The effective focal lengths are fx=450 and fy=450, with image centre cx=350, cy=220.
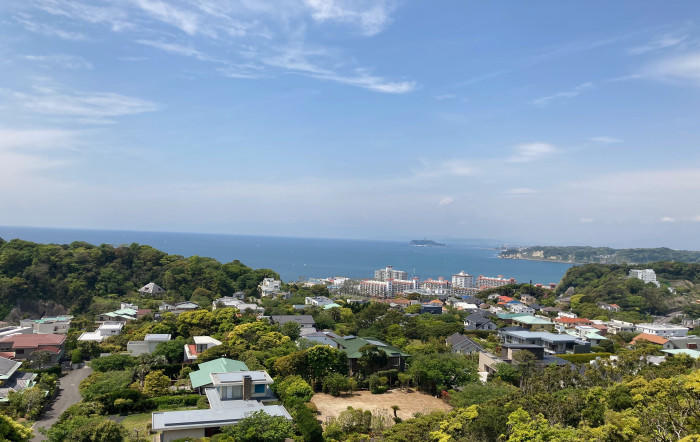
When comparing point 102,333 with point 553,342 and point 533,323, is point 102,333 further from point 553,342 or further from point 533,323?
point 533,323

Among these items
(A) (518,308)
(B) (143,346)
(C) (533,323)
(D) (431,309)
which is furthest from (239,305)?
(A) (518,308)

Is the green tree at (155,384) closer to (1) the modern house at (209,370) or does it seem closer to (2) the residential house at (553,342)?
(1) the modern house at (209,370)

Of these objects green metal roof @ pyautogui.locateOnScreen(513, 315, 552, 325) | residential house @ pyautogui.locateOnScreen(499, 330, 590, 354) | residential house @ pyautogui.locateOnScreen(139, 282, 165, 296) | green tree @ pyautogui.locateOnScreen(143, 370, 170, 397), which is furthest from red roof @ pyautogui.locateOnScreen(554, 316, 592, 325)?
residential house @ pyautogui.locateOnScreen(139, 282, 165, 296)

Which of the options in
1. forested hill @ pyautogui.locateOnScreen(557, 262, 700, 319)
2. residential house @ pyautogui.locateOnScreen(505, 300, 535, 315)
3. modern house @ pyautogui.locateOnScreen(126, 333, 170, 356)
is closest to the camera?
modern house @ pyautogui.locateOnScreen(126, 333, 170, 356)

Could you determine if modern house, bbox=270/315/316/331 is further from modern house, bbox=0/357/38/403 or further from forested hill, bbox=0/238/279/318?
modern house, bbox=0/357/38/403

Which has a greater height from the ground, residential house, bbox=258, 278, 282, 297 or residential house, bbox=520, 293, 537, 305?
residential house, bbox=258, 278, 282, 297

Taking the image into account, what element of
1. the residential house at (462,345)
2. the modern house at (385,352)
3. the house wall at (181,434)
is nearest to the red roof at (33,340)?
the house wall at (181,434)
